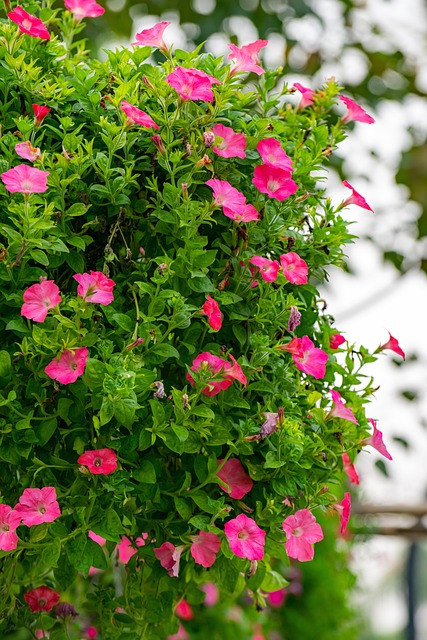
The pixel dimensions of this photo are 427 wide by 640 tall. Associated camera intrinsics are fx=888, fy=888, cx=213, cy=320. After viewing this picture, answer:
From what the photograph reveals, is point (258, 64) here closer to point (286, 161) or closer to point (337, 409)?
Result: point (286, 161)

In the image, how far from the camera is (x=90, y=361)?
0.82 meters

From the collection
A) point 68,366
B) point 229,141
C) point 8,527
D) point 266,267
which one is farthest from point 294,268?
point 8,527

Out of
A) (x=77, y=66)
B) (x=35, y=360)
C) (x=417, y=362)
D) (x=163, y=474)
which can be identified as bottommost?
(x=417, y=362)

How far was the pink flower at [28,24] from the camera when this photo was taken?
93 centimetres

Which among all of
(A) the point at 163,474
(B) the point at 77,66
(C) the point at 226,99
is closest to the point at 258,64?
(C) the point at 226,99

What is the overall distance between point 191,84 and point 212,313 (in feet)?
Result: 0.75

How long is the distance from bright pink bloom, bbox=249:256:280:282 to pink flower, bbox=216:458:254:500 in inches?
7.7

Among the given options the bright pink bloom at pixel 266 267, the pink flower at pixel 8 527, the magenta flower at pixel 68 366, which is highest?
the bright pink bloom at pixel 266 267

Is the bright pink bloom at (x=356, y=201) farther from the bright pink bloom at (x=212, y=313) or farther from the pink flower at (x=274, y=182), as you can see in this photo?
the bright pink bloom at (x=212, y=313)

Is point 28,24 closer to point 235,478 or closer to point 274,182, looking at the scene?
point 274,182

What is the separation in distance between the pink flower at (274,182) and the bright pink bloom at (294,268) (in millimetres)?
60

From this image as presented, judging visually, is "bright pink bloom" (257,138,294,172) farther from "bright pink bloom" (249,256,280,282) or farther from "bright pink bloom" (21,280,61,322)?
"bright pink bloom" (21,280,61,322)

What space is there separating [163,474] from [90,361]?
19 cm

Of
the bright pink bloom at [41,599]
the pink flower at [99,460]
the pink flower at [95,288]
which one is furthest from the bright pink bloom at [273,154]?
the bright pink bloom at [41,599]
